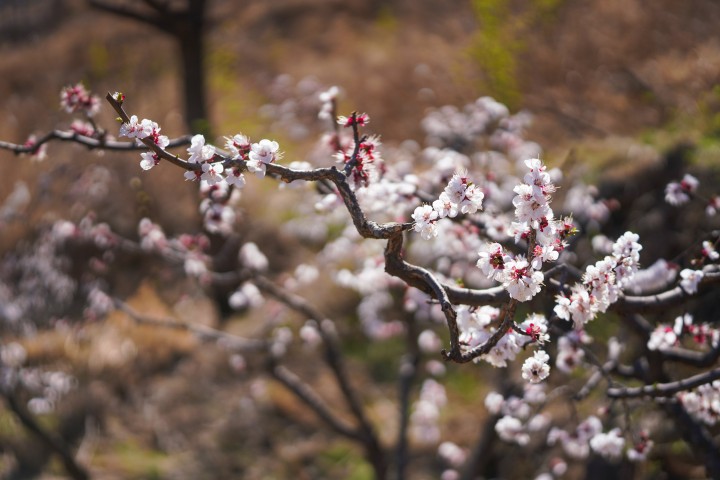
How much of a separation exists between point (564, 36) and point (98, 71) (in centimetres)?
987

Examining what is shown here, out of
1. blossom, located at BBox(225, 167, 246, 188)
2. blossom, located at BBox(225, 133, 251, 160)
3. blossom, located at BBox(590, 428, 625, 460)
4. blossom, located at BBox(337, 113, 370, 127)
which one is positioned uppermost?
blossom, located at BBox(337, 113, 370, 127)

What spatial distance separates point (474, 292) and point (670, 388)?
0.92 metres

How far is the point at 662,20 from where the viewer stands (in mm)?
11289

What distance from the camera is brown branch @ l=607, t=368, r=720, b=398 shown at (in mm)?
2722

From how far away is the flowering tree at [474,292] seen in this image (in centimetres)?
231

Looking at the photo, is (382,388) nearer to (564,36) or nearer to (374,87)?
(374,87)

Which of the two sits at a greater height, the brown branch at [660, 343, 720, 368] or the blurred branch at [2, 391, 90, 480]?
Answer: the blurred branch at [2, 391, 90, 480]

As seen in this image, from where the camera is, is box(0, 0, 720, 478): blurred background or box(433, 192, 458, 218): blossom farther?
box(0, 0, 720, 478): blurred background

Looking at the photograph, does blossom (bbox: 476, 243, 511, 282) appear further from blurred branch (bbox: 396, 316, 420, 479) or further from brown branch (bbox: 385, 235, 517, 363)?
blurred branch (bbox: 396, 316, 420, 479)

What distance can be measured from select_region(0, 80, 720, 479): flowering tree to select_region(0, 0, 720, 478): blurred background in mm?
573

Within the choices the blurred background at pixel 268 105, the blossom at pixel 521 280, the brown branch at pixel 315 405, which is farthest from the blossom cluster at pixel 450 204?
the brown branch at pixel 315 405

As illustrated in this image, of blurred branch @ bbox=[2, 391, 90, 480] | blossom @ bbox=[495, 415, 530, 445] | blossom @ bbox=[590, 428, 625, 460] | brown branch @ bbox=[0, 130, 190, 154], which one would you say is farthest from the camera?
blurred branch @ bbox=[2, 391, 90, 480]

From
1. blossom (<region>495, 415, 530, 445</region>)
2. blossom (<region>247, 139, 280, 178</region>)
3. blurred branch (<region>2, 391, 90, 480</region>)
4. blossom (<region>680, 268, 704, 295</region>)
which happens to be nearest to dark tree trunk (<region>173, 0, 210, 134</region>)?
blurred branch (<region>2, 391, 90, 480</region>)

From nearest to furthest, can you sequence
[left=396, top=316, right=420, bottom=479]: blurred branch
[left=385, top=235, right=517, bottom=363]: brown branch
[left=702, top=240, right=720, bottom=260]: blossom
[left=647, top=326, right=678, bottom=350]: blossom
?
[left=385, top=235, right=517, bottom=363]: brown branch → [left=702, top=240, right=720, bottom=260]: blossom → [left=647, top=326, right=678, bottom=350]: blossom → [left=396, top=316, right=420, bottom=479]: blurred branch
